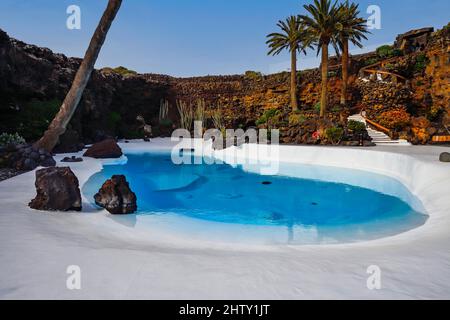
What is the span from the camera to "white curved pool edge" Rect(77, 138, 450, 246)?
17.1ft

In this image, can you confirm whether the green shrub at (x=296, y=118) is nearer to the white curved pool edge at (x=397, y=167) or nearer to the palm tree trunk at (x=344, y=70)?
the palm tree trunk at (x=344, y=70)

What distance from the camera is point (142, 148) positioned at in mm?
19891

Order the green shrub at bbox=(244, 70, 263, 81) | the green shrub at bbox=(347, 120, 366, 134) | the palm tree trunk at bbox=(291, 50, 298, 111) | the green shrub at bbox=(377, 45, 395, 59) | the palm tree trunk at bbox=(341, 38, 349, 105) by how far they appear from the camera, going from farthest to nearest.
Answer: the green shrub at bbox=(244, 70, 263, 81) < the green shrub at bbox=(377, 45, 395, 59) < the palm tree trunk at bbox=(291, 50, 298, 111) < the palm tree trunk at bbox=(341, 38, 349, 105) < the green shrub at bbox=(347, 120, 366, 134)

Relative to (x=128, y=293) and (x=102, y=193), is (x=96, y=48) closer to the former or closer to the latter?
(x=102, y=193)

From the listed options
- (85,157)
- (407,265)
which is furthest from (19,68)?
(407,265)

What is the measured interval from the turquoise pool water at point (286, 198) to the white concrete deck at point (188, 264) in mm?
1308

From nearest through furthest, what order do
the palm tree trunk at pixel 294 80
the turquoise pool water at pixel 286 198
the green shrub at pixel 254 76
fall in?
1. the turquoise pool water at pixel 286 198
2. the palm tree trunk at pixel 294 80
3. the green shrub at pixel 254 76

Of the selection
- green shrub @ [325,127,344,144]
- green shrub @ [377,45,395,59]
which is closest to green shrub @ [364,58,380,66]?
green shrub @ [377,45,395,59]

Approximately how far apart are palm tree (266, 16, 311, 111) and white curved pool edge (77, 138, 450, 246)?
9.70m

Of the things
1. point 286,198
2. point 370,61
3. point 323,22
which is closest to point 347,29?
point 323,22

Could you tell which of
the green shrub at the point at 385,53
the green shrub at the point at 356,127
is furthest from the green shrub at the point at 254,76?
the green shrub at the point at 356,127

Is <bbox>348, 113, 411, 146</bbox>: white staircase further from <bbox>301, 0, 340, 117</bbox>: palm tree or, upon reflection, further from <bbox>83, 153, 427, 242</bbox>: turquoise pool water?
<bbox>83, 153, 427, 242</bbox>: turquoise pool water

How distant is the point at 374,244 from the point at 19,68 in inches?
606

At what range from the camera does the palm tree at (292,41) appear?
928 inches
